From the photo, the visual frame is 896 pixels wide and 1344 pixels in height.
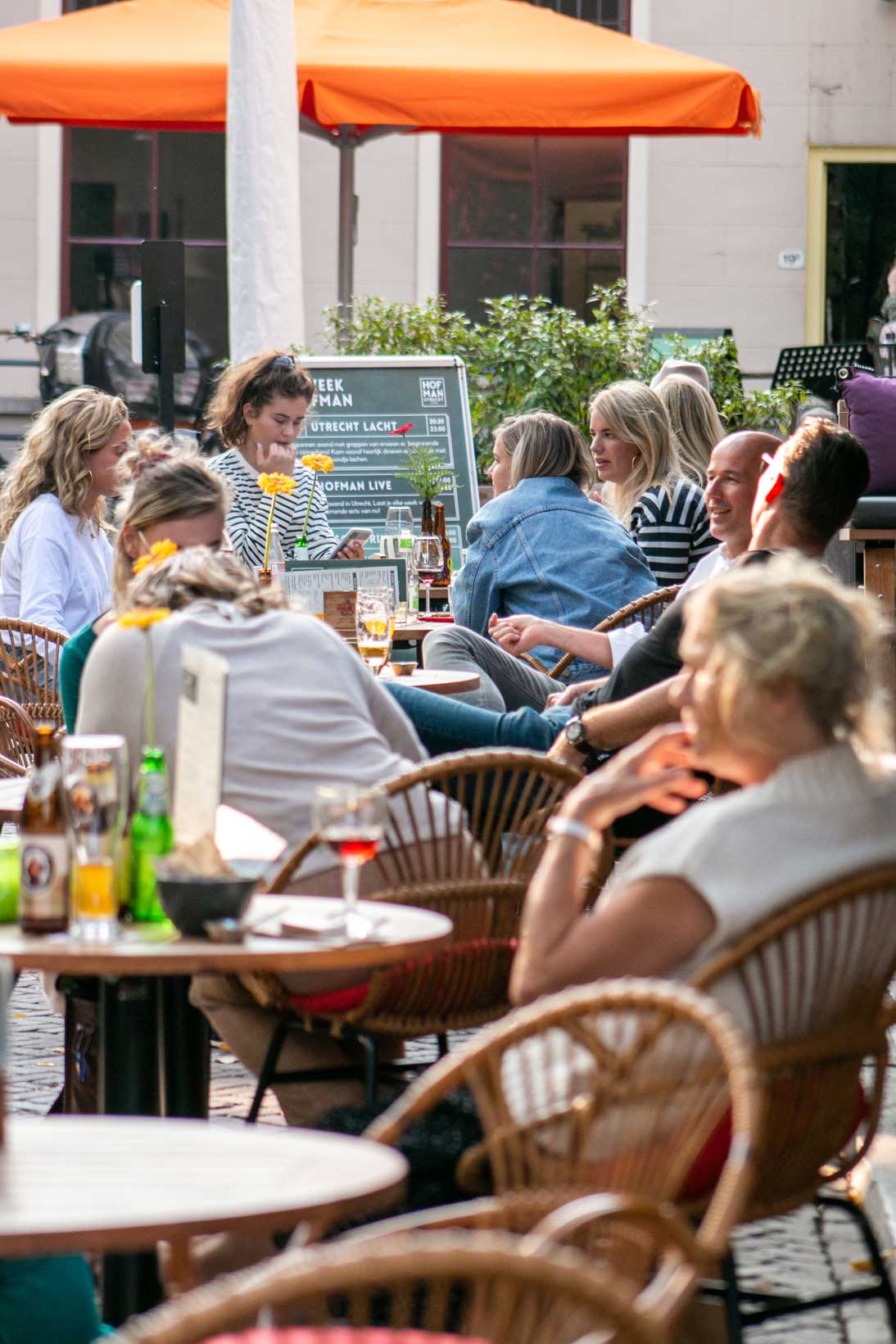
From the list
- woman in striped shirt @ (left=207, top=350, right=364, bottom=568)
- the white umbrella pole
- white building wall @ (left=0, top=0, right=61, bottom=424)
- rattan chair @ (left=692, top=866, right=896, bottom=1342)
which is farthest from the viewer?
white building wall @ (left=0, top=0, right=61, bottom=424)

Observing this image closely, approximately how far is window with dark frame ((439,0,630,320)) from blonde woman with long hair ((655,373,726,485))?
24.5ft

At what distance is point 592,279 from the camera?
46.9 ft

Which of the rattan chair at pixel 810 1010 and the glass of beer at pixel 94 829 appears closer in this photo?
the rattan chair at pixel 810 1010

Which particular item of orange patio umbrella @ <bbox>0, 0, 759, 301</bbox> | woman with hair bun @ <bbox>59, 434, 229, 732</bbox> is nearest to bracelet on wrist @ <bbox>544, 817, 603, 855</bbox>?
woman with hair bun @ <bbox>59, 434, 229, 732</bbox>

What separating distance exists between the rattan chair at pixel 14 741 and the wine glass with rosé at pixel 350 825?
2890mm

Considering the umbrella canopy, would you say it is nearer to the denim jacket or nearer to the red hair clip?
the denim jacket

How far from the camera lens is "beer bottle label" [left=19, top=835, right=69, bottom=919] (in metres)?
2.65

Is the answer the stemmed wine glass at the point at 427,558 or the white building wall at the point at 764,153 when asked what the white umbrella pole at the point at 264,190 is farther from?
the white building wall at the point at 764,153

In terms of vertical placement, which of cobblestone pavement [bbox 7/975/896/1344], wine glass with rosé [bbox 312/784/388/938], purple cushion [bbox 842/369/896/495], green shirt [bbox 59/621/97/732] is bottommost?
cobblestone pavement [bbox 7/975/896/1344]

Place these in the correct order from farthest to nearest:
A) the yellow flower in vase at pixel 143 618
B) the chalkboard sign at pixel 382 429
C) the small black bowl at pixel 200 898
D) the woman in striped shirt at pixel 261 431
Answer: the chalkboard sign at pixel 382 429, the woman in striped shirt at pixel 261 431, the yellow flower in vase at pixel 143 618, the small black bowl at pixel 200 898

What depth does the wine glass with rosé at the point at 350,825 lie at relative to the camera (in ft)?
8.89

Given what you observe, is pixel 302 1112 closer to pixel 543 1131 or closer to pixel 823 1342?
pixel 823 1342

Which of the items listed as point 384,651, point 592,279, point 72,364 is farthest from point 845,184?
point 384,651

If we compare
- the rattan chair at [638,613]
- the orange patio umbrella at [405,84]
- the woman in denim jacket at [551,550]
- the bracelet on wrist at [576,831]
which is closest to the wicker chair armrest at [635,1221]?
the bracelet on wrist at [576,831]
